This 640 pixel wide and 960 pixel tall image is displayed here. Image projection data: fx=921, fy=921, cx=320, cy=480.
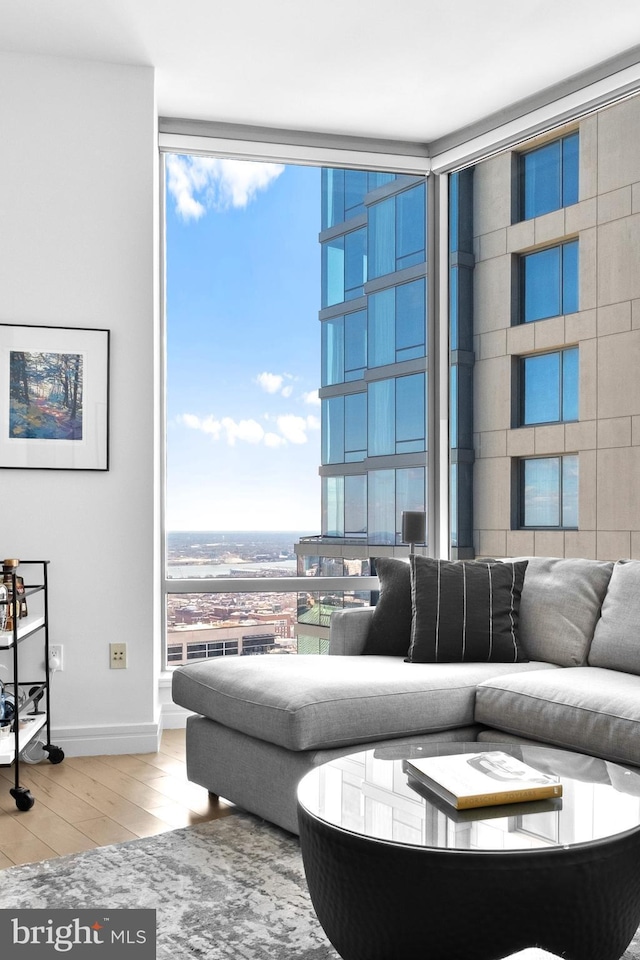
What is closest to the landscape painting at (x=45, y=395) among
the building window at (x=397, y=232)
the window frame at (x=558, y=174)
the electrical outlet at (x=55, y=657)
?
the electrical outlet at (x=55, y=657)

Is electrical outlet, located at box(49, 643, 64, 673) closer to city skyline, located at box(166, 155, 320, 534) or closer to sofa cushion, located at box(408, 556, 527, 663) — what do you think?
city skyline, located at box(166, 155, 320, 534)

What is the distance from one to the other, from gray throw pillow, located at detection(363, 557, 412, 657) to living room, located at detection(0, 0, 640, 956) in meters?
0.98

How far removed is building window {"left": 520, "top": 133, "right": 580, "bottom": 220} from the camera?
413 cm

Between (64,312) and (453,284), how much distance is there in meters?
1.99

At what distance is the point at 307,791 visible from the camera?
6.49ft

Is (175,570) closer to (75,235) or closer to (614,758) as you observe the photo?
(75,235)

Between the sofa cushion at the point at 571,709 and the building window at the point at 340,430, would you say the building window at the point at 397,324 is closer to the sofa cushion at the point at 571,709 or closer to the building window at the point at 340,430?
the building window at the point at 340,430

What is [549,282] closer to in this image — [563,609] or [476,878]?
[563,609]

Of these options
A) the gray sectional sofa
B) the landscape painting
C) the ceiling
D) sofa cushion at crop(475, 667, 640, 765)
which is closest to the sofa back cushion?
the gray sectional sofa

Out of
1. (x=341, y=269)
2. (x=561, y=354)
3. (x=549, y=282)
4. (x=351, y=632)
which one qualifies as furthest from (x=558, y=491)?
(x=341, y=269)

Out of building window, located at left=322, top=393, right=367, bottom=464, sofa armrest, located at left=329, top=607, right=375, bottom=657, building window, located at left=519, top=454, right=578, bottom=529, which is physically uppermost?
building window, located at left=322, top=393, right=367, bottom=464

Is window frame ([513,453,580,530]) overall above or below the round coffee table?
above

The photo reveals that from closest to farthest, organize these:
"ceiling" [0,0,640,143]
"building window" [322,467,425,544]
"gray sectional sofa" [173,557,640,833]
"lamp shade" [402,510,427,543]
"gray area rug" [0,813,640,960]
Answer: "gray area rug" [0,813,640,960]
"gray sectional sofa" [173,557,640,833]
"ceiling" [0,0,640,143]
"lamp shade" [402,510,427,543]
"building window" [322,467,425,544]

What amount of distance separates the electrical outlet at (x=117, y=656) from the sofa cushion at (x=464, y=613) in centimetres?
129
